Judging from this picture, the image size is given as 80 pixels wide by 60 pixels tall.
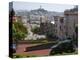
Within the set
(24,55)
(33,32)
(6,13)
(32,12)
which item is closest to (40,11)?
(32,12)

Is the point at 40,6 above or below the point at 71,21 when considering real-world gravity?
above

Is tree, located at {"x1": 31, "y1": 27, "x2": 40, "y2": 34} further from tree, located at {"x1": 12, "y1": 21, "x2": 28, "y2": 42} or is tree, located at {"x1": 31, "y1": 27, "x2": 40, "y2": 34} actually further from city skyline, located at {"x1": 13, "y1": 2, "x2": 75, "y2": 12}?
city skyline, located at {"x1": 13, "y1": 2, "x2": 75, "y2": 12}

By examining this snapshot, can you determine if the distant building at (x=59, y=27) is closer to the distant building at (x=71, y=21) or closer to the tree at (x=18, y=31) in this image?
the distant building at (x=71, y=21)

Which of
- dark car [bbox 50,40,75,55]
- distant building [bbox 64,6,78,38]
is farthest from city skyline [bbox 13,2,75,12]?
dark car [bbox 50,40,75,55]

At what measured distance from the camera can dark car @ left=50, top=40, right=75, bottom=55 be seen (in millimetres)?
1845

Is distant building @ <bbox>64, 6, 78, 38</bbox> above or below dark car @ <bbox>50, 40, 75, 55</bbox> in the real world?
above

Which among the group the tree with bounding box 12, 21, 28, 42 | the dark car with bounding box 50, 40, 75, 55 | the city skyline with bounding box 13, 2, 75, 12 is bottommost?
the dark car with bounding box 50, 40, 75, 55

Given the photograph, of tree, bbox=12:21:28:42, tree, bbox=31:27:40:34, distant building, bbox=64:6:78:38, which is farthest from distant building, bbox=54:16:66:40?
tree, bbox=12:21:28:42

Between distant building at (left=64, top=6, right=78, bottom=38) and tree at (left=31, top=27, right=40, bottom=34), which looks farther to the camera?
distant building at (left=64, top=6, right=78, bottom=38)

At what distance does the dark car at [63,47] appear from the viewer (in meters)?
1.84

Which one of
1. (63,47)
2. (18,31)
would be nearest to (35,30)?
(18,31)

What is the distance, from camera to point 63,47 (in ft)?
6.16

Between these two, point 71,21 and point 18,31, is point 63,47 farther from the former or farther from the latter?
point 18,31

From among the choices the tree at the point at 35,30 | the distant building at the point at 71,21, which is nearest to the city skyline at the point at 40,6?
the distant building at the point at 71,21
